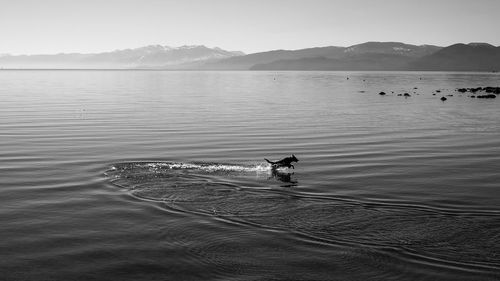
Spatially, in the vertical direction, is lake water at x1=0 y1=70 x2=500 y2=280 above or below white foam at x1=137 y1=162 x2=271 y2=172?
below

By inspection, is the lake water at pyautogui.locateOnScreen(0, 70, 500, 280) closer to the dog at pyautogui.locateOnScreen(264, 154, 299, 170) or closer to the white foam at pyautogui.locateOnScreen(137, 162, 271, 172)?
the white foam at pyautogui.locateOnScreen(137, 162, 271, 172)

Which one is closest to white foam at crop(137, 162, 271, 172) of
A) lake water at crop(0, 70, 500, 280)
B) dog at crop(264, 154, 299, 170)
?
lake water at crop(0, 70, 500, 280)

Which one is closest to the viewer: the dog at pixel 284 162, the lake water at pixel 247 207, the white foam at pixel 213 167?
the lake water at pixel 247 207

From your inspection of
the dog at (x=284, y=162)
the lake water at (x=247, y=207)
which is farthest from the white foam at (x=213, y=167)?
the dog at (x=284, y=162)

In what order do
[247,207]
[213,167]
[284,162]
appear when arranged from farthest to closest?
[213,167]
[284,162]
[247,207]

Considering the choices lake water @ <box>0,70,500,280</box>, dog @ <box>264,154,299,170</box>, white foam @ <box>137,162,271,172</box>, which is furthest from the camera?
white foam @ <box>137,162,271,172</box>

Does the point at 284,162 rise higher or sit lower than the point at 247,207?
Result: higher

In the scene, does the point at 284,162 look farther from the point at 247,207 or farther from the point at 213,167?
the point at 247,207

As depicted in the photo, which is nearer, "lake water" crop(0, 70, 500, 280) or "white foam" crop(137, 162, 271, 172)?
"lake water" crop(0, 70, 500, 280)

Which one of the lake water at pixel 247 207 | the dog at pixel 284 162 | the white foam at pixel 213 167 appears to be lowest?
the lake water at pixel 247 207

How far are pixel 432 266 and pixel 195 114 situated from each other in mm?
48611

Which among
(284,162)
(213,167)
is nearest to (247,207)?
(284,162)

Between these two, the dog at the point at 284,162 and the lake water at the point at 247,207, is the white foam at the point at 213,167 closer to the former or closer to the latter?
the lake water at the point at 247,207

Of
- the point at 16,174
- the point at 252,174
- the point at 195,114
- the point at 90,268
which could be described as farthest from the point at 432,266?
the point at 195,114
